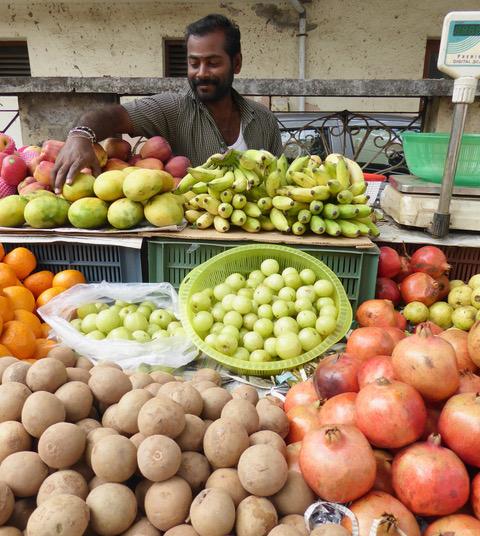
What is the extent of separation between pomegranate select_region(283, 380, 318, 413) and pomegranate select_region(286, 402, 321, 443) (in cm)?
7

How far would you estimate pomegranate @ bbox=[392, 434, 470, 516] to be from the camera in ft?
3.37

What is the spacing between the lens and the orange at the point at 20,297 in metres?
2.10

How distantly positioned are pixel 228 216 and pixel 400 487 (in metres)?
1.54

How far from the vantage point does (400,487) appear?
1076mm

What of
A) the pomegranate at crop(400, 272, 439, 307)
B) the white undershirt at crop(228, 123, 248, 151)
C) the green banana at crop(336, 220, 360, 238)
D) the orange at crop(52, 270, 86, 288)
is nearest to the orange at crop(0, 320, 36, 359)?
the orange at crop(52, 270, 86, 288)

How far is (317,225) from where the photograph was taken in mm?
2244

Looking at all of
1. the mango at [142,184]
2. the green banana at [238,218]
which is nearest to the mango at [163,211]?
the mango at [142,184]

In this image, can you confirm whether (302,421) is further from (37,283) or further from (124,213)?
(37,283)

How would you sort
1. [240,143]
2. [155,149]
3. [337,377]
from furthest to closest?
[240,143] → [155,149] → [337,377]

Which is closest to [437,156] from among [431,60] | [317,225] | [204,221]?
[317,225]

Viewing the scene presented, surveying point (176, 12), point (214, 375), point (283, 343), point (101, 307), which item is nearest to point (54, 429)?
point (214, 375)

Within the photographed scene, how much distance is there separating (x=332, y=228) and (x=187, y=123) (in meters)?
1.59

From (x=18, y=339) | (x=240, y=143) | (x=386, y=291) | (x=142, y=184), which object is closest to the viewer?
(x=18, y=339)

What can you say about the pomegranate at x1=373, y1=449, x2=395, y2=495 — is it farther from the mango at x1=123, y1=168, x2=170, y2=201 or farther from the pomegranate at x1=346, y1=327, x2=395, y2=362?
the mango at x1=123, y1=168, x2=170, y2=201
